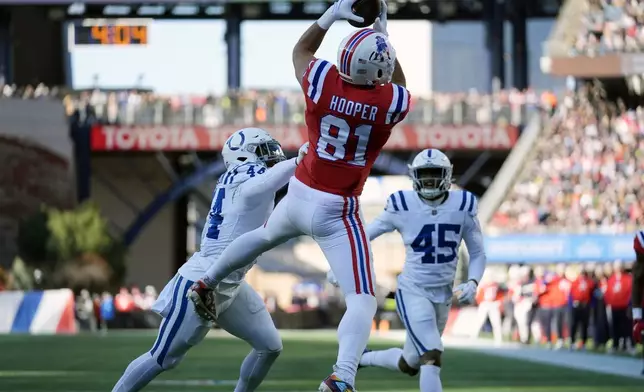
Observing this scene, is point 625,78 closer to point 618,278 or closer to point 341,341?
point 618,278

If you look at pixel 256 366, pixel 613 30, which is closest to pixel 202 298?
pixel 256 366

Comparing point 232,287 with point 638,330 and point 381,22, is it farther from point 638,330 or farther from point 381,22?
point 638,330

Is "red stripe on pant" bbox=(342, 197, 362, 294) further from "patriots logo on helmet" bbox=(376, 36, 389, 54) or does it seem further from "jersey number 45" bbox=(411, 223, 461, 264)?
"jersey number 45" bbox=(411, 223, 461, 264)

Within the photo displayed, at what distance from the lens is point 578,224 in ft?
118

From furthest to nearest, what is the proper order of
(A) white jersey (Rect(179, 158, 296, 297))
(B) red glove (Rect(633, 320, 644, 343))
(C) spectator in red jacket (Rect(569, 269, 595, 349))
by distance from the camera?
1. (C) spectator in red jacket (Rect(569, 269, 595, 349))
2. (B) red glove (Rect(633, 320, 644, 343))
3. (A) white jersey (Rect(179, 158, 296, 297))

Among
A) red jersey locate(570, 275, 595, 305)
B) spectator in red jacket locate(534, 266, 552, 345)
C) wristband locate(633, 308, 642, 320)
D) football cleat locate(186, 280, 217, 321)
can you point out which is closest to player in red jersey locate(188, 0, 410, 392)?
football cleat locate(186, 280, 217, 321)

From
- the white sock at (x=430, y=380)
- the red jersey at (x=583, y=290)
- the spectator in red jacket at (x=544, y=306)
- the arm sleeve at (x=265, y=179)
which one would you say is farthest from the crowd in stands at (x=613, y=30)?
the arm sleeve at (x=265, y=179)

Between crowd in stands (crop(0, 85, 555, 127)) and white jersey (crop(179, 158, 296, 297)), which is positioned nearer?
white jersey (crop(179, 158, 296, 297))

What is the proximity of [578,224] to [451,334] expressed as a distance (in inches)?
154

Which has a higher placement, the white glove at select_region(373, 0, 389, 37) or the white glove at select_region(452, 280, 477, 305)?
the white glove at select_region(373, 0, 389, 37)

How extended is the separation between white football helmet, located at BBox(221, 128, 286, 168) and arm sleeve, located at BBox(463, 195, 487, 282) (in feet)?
6.39

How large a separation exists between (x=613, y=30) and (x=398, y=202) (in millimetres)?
31198

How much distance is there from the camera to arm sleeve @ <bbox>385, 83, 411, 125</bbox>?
9.12 metres

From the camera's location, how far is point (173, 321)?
995 centimetres
